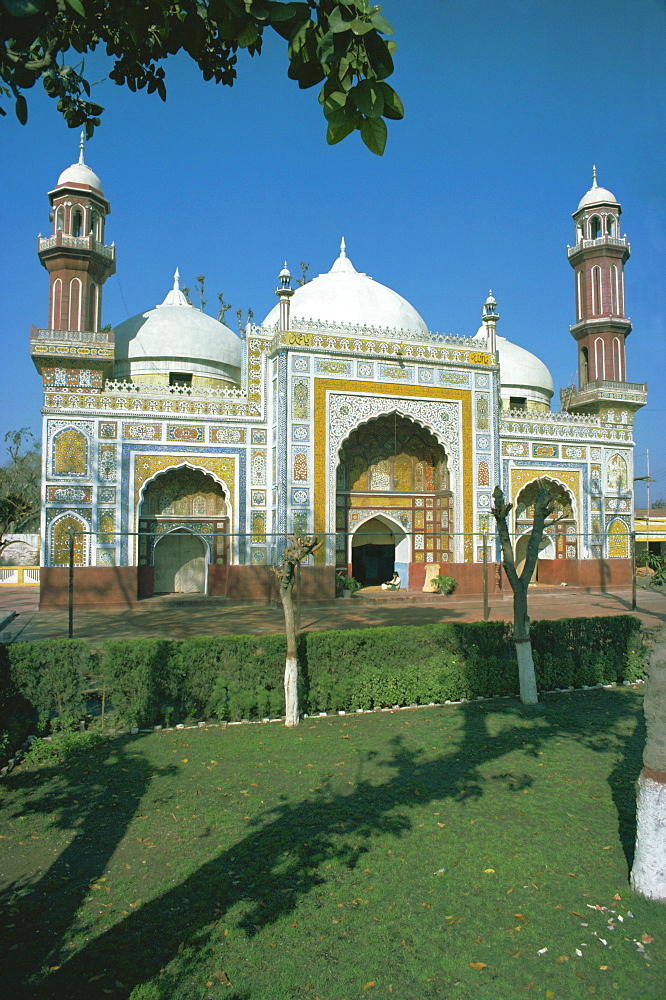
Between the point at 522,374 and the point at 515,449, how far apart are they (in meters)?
5.08

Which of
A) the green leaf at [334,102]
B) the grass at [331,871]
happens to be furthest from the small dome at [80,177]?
the green leaf at [334,102]

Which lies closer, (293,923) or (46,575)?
(293,923)

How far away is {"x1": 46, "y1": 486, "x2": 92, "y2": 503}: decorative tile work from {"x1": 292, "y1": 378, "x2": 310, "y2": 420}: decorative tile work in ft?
19.4

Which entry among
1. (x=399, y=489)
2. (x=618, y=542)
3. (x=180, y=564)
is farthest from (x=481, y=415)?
(x=180, y=564)

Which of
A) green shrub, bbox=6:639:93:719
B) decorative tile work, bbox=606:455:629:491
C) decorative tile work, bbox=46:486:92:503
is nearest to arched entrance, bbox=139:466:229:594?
decorative tile work, bbox=46:486:92:503

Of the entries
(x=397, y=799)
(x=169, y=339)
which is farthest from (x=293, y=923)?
(x=169, y=339)

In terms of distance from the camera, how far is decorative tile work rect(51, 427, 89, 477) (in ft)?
58.4

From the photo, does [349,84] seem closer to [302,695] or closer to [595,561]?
[302,695]

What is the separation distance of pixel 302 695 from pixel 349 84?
726 cm

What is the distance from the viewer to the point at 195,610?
1695 cm

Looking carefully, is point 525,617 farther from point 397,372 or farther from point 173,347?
point 173,347

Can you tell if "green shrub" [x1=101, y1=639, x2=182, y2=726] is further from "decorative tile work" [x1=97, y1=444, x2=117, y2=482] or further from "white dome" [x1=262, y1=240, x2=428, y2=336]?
"white dome" [x1=262, y1=240, x2=428, y2=336]

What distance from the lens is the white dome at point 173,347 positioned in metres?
21.5

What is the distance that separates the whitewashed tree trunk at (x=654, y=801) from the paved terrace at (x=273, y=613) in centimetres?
908
